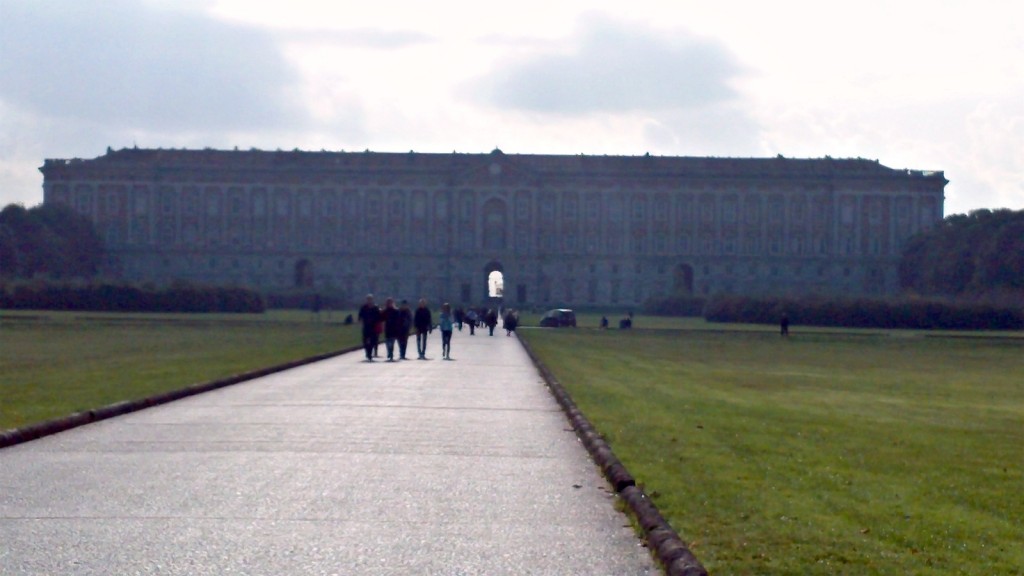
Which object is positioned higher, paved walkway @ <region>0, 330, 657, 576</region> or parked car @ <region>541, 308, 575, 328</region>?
parked car @ <region>541, 308, 575, 328</region>

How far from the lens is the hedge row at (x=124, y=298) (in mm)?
88688

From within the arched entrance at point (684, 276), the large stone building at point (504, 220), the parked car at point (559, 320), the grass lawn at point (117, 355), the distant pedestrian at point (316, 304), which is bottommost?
the grass lawn at point (117, 355)

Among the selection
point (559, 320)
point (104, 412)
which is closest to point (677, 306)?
point (559, 320)

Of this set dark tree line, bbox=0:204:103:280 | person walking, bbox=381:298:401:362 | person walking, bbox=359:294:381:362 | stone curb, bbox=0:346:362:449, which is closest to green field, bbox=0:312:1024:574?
stone curb, bbox=0:346:362:449

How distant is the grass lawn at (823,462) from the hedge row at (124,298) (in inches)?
2398

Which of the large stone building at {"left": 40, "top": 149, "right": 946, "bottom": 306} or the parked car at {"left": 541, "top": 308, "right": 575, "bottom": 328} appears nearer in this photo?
the parked car at {"left": 541, "top": 308, "right": 575, "bottom": 328}

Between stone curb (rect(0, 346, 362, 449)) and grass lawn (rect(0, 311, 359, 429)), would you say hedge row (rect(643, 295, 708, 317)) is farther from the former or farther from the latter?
stone curb (rect(0, 346, 362, 449))

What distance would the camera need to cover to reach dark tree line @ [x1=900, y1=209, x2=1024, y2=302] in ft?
324

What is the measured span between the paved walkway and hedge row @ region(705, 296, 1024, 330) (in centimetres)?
7148

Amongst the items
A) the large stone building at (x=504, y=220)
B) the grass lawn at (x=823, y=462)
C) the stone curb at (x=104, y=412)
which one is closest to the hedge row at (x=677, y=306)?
the large stone building at (x=504, y=220)

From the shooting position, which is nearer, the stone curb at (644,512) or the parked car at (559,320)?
the stone curb at (644,512)

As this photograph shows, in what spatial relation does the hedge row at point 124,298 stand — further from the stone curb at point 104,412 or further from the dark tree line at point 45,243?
the stone curb at point 104,412

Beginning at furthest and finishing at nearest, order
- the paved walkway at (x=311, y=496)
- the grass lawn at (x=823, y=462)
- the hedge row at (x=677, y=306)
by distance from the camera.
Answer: the hedge row at (x=677, y=306), the grass lawn at (x=823, y=462), the paved walkway at (x=311, y=496)

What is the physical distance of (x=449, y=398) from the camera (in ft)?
76.3
